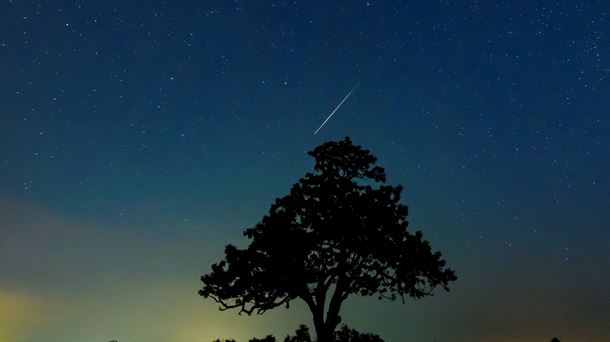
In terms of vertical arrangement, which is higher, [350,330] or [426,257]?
[426,257]

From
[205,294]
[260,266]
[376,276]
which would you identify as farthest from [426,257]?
[205,294]

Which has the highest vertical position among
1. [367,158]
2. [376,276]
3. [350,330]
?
[367,158]

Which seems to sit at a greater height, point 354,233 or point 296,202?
point 296,202

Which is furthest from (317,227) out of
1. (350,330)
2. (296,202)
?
(350,330)

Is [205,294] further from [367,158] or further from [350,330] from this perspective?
[367,158]

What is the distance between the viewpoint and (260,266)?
25.5 m

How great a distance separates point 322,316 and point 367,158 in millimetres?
8304

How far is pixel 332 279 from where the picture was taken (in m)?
26.6

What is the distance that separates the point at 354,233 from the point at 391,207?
88.8 inches

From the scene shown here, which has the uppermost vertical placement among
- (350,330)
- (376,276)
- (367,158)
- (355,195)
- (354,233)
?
(367,158)

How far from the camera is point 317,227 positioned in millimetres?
25703

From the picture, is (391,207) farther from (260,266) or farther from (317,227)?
(260,266)

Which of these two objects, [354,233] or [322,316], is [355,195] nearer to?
[354,233]

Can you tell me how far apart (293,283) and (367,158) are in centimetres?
729
